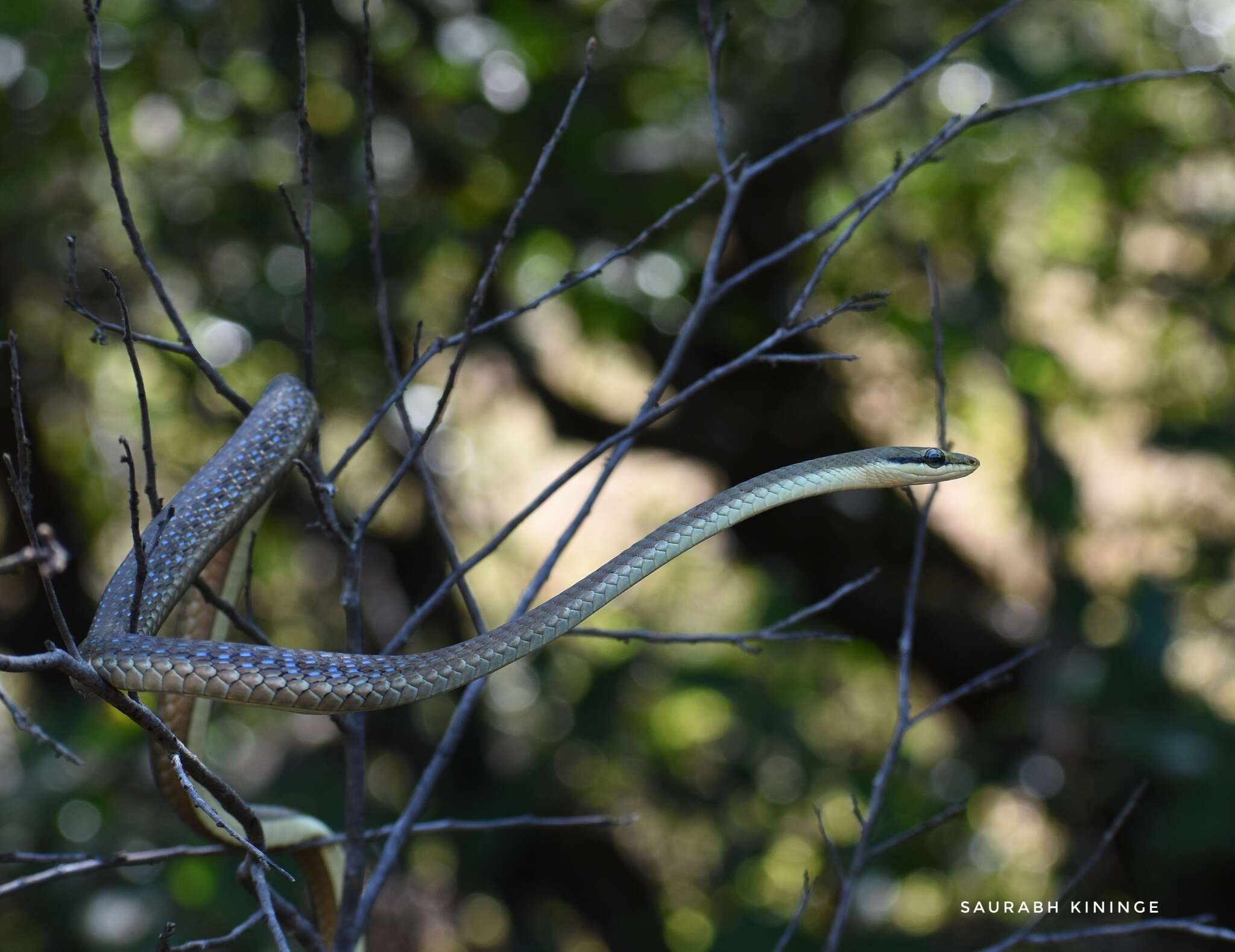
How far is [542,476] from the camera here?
26.3ft

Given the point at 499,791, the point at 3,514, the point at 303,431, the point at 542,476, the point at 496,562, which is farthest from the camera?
the point at 542,476

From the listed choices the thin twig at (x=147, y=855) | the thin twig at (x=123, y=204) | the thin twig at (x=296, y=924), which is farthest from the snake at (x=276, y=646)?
the thin twig at (x=296, y=924)

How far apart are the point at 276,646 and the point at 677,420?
15.2ft

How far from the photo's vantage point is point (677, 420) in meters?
6.62

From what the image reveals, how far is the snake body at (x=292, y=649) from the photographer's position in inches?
76.9

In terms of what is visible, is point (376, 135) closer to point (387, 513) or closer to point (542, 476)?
point (387, 513)

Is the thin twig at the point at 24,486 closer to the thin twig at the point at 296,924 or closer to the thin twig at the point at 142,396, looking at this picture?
the thin twig at the point at 142,396

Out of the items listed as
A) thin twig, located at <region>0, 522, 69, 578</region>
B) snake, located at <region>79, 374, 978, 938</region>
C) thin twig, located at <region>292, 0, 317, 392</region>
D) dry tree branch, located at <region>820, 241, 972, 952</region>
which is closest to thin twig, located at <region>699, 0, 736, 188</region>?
dry tree branch, located at <region>820, 241, 972, 952</region>

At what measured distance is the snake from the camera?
1.96 meters

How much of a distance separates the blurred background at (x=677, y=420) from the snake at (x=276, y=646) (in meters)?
1.88

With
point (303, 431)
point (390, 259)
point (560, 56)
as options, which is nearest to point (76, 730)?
point (390, 259)

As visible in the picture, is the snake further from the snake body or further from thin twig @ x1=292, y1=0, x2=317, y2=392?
thin twig @ x1=292, y1=0, x2=317, y2=392

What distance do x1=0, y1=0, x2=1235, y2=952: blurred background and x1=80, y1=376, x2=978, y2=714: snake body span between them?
193cm

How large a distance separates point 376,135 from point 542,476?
3.11 m
